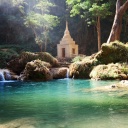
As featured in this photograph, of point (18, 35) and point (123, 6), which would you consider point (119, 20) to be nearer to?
point (123, 6)

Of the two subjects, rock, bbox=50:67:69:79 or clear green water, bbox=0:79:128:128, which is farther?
rock, bbox=50:67:69:79

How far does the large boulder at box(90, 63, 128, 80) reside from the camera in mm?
20745

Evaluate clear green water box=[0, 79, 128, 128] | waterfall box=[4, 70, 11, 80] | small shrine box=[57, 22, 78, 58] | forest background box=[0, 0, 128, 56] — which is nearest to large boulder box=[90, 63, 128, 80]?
waterfall box=[4, 70, 11, 80]

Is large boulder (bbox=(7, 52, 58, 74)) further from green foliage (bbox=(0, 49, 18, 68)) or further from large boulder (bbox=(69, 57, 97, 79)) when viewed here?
large boulder (bbox=(69, 57, 97, 79))

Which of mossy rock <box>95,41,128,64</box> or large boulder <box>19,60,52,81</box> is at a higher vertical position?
mossy rock <box>95,41,128,64</box>

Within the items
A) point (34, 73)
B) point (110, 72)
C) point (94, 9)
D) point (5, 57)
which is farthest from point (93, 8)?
point (34, 73)

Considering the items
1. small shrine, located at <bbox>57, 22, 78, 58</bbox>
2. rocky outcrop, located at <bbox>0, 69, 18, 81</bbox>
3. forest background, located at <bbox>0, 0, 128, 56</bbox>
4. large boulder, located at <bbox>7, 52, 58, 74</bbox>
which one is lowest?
rocky outcrop, located at <bbox>0, 69, 18, 81</bbox>

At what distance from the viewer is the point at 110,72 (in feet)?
69.5

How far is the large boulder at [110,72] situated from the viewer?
20.7 metres

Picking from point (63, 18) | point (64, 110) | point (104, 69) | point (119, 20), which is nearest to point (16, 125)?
point (64, 110)

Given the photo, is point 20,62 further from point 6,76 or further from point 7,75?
point 6,76

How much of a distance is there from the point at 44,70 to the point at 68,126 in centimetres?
1622

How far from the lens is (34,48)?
42.6 metres

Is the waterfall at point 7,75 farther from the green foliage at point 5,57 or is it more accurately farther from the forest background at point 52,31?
the forest background at point 52,31
